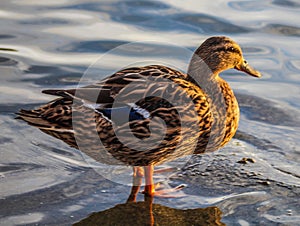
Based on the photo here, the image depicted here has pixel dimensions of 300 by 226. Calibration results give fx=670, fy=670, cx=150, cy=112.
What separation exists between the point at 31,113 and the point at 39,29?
3.95 m

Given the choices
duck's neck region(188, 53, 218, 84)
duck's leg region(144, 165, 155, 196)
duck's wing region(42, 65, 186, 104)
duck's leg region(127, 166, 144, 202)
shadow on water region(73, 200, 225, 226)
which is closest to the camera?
shadow on water region(73, 200, 225, 226)

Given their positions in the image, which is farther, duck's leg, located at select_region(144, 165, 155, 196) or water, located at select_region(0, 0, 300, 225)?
duck's leg, located at select_region(144, 165, 155, 196)

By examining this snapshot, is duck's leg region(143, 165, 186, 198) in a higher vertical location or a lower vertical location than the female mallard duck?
lower

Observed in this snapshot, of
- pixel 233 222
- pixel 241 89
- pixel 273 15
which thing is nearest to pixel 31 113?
pixel 233 222

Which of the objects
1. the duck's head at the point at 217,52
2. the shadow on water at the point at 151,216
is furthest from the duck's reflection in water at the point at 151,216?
the duck's head at the point at 217,52

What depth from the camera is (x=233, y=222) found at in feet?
16.0

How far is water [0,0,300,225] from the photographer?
5125mm

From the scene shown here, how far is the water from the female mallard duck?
0.34 metres

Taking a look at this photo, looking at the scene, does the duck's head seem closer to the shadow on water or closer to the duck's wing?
the duck's wing

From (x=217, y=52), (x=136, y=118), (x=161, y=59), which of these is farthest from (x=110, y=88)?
(x=161, y=59)

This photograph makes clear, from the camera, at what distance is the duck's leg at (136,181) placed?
529cm

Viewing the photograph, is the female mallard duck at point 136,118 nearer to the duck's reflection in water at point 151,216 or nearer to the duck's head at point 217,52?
the duck's reflection in water at point 151,216

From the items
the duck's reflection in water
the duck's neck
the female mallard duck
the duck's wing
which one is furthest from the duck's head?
the duck's reflection in water

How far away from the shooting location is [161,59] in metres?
8.26
